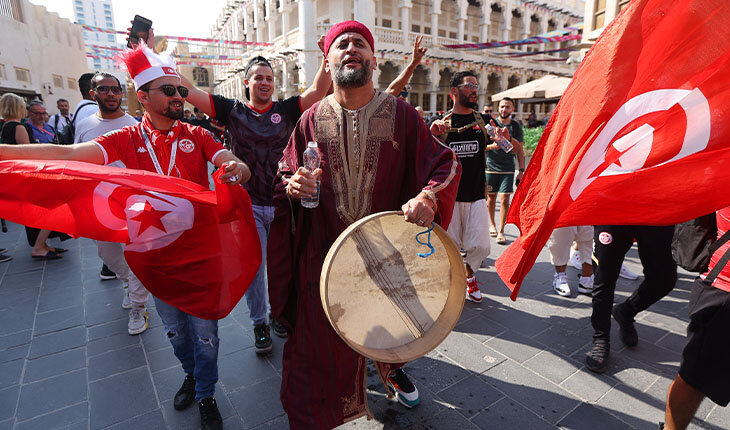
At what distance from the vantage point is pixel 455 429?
233 centimetres

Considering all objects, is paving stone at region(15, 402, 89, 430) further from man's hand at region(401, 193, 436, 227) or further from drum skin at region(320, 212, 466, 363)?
man's hand at region(401, 193, 436, 227)

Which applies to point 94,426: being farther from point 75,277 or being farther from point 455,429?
point 75,277

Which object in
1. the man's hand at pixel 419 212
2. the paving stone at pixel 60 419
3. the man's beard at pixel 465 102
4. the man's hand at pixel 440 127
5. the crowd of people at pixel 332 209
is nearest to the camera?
the man's hand at pixel 419 212

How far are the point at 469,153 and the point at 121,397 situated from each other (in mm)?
3776

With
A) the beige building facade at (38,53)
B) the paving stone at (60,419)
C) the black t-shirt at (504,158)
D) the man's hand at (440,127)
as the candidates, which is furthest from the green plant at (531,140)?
the beige building facade at (38,53)

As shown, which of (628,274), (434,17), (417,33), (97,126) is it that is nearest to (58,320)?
(97,126)

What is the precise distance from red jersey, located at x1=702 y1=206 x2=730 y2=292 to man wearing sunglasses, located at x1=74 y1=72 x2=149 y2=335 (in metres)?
4.07

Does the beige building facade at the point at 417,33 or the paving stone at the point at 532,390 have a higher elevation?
the beige building facade at the point at 417,33

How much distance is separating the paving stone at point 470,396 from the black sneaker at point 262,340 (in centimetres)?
145

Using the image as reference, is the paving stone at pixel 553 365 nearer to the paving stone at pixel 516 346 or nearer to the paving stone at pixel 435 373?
the paving stone at pixel 516 346

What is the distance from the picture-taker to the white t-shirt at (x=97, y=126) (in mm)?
3629

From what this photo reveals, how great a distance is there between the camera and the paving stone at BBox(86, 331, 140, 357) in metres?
3.28

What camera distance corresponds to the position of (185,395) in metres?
2.58

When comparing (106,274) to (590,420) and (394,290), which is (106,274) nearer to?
(394,290)
